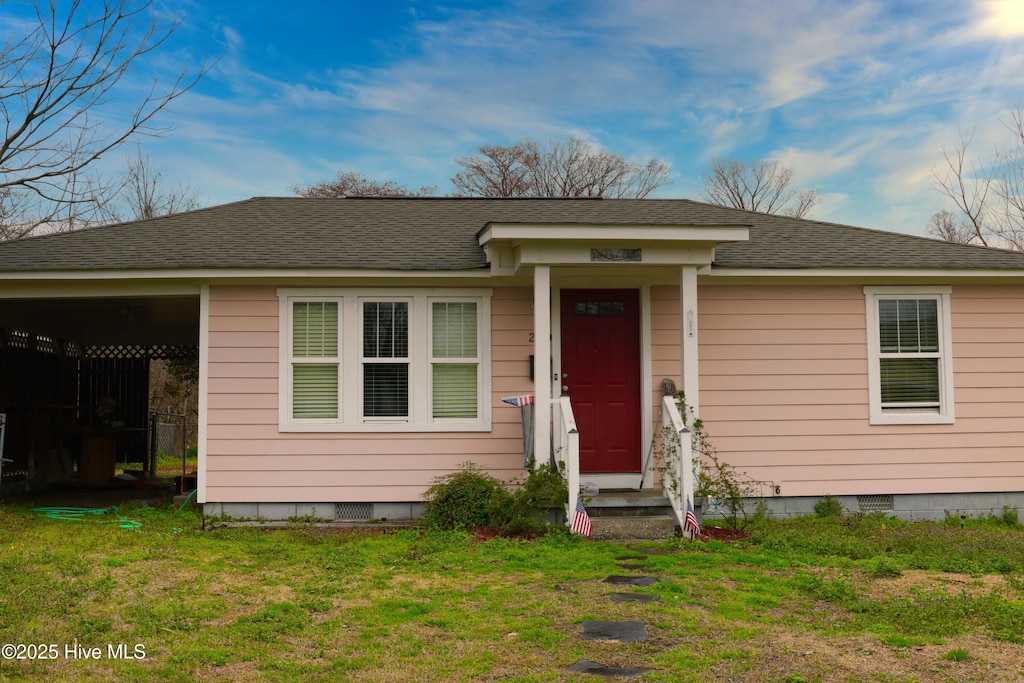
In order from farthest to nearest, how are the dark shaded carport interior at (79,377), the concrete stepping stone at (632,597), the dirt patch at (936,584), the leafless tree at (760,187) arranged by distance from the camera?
the leafless tree at (760,187), the dark shaded carport interior at (79,377), the dirt patch at (936,584), the concrete stepping stone at (632,597)

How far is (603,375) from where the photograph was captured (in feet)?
30.1

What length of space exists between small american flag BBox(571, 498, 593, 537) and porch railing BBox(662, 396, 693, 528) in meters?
0.90

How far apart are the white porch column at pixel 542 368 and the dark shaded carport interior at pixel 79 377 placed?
12.5 ft

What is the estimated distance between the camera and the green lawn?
4.36 meters

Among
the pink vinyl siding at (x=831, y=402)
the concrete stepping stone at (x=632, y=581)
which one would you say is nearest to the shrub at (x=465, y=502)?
the concrete stepping stone at (x=632, y=581)

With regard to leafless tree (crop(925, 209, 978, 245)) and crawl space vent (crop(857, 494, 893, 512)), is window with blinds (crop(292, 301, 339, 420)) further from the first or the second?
leafless tree (crop(925, 209, 978, 245))

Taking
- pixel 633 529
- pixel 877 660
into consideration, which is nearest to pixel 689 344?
pixel 633 529

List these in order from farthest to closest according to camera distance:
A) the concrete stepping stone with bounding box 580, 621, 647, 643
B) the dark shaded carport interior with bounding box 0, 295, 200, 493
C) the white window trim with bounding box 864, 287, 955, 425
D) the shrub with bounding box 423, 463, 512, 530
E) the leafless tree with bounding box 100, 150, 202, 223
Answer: the leafless tree with bounding box 100, 150, 202, 223
the dark shaded carport interior with bounding box 0, 295, 200, 493
the white window trim with bounding box 864, 287, 955, 425
the shrub with bounding box 423, 463, 512, 530
the concrete stepping stone with bounding box 580, 621, 647, 643

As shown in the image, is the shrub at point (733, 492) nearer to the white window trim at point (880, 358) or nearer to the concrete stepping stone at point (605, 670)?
the white window trim at point (880, 358)

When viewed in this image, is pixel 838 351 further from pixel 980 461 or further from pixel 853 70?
pixel 853 70

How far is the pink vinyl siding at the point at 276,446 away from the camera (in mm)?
8633

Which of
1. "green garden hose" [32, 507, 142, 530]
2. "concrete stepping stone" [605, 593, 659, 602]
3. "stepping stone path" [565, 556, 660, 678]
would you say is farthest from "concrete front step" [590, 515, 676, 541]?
"green garden hose" [32, 507, 142, 530]

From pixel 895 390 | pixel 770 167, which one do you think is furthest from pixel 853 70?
pixel 895 390

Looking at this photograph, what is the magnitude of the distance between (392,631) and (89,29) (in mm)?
8579
